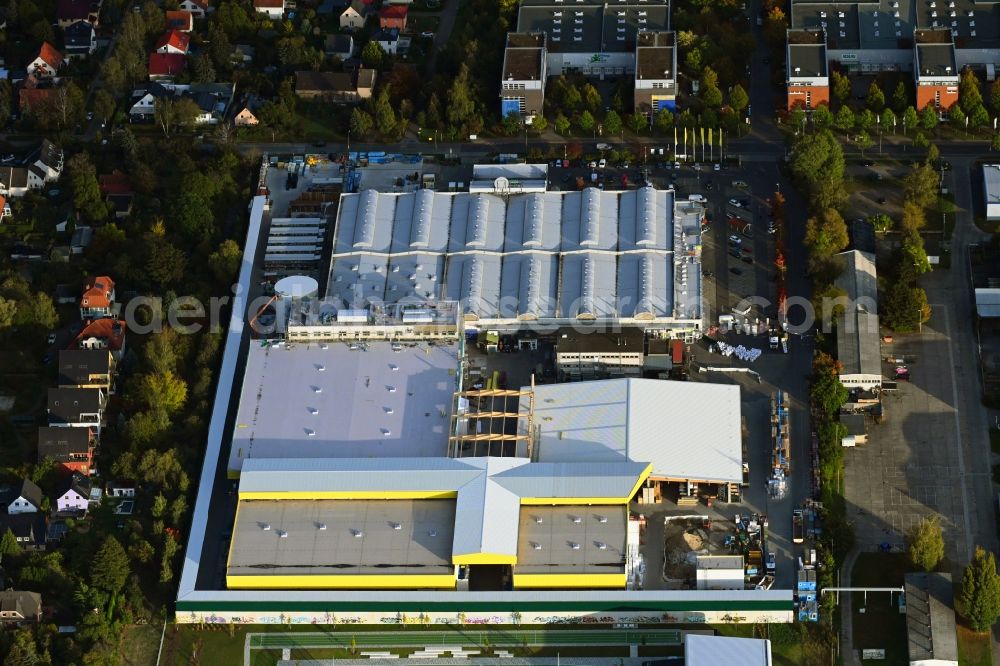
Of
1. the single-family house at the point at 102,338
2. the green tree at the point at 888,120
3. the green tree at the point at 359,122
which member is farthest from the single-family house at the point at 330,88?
the green tree at the point at 888,120

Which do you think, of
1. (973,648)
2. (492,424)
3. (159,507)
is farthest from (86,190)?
(973,648)

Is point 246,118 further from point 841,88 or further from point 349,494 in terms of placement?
point 841,88

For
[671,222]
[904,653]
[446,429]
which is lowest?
[904,653]

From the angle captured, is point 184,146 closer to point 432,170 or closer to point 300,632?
point 432,170

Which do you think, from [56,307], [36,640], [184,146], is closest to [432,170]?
[184,146]

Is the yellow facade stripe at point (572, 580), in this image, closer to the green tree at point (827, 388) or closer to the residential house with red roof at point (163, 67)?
the green tree at point (827, 388)

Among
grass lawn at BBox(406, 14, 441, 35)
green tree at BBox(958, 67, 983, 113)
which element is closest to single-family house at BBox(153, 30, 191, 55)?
grass lawn at BBox(406, 14, 441, 35)
